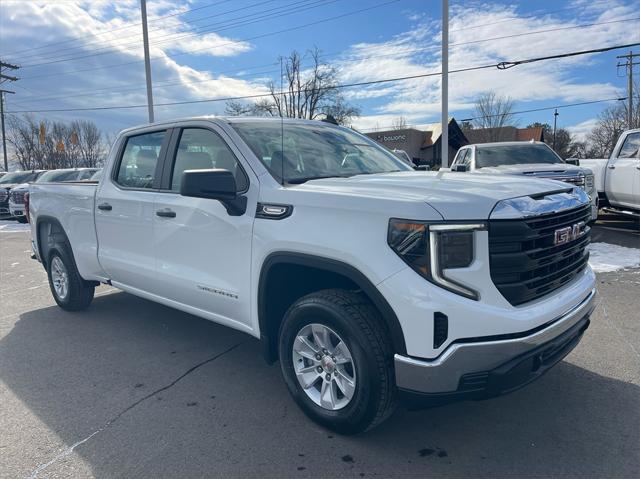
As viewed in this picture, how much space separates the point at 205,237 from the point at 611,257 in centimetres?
690

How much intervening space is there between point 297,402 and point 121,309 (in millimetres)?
3557

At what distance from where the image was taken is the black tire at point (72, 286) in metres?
5.68

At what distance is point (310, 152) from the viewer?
12.6 ft

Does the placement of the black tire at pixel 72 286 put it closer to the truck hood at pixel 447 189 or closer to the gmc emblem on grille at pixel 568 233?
the truck hood at pixel 447 189

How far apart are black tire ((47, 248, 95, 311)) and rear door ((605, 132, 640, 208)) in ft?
32.7

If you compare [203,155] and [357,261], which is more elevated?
[203,155]

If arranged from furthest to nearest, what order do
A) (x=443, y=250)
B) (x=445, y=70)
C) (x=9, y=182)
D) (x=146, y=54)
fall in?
(x=9, y=182) → (x=146, y=54) → (x=445, y=70) → (x=443, y=250)

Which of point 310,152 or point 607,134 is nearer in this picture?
point 310,152

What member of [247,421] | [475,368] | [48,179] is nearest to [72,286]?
[247,421]

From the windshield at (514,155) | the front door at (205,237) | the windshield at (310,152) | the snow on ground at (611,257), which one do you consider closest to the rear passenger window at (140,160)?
the front door at (205,237)

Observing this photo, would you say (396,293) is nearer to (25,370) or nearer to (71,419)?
(71,419)

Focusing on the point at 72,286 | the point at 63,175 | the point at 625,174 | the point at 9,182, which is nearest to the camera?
the point at 72,286

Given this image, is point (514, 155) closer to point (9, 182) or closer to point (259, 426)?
point (259, 426)

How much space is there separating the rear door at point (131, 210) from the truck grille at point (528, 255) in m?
2.83
